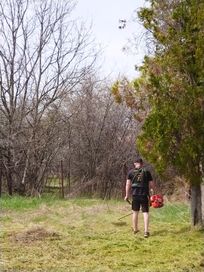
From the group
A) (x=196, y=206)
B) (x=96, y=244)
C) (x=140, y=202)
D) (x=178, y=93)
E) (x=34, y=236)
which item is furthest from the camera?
(x=196, y=206)

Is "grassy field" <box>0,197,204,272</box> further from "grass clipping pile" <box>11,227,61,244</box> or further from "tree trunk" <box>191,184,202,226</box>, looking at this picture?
"tree trunk" <box>191,184,202,226</box>

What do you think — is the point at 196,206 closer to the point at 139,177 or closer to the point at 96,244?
the point at 139,177

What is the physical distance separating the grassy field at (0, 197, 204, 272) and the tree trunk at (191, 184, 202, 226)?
0.25m

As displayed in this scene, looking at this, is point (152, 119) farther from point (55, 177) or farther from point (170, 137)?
point (55, 177)

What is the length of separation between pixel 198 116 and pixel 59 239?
12.7 feet

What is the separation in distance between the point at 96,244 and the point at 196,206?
2.95 m

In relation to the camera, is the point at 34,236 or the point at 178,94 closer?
the point at 34,236

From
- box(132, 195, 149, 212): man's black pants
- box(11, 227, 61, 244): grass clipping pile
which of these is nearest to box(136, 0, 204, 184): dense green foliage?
box(132, 195, 149, 212): man's black pants

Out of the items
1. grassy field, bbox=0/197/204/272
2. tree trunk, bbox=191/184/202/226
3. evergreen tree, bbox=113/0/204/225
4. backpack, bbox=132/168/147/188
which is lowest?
grassy field, bbox=0/197/204/272

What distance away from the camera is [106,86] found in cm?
2948

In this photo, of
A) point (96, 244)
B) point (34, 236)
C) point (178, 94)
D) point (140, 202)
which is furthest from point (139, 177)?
point (34, 236)

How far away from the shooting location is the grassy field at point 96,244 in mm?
7738

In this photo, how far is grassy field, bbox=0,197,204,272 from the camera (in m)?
7.74

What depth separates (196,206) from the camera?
445 inches
